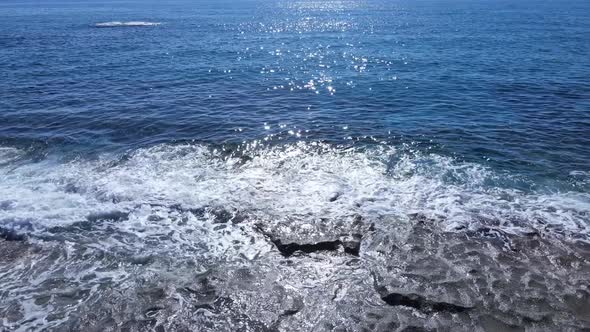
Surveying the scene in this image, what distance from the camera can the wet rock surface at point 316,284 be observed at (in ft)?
38.0

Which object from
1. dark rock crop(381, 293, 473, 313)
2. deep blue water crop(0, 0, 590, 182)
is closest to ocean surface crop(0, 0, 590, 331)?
dark rock crop(381, 293, 473, 313)

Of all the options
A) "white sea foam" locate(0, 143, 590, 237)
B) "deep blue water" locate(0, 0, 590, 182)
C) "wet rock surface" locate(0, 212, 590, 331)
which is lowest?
"wet rock surface" locate(0, 212, 590, 331)

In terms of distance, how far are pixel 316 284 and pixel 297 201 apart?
5.39m

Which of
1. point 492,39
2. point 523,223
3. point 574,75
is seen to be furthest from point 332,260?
point 492,39

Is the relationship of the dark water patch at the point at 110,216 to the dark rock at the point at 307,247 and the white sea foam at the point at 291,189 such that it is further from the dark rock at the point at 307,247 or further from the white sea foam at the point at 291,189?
the dark rock at the point at 307,247

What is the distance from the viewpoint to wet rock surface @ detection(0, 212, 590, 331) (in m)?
11.6

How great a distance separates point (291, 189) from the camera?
18828 millimetres

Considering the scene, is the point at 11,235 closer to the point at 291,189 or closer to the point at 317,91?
the point at 291,189

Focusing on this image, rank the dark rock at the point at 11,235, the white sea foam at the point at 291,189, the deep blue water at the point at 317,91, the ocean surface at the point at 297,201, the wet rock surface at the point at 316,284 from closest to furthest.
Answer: the wet rock surface at the point at 316,284 < the ocean surface at the point at 297,201 < the dark rock at the point at 11,235 < the white sea foam at the point at 291,189 < the deep blue water at the point at 317,91

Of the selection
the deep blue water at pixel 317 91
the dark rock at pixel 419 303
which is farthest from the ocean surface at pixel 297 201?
the deep blue water at pixel 317 91

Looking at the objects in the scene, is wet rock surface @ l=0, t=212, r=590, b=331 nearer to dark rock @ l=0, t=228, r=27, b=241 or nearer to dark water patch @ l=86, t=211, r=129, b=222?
dark rock @ l=0, t=228, r=27, b=241

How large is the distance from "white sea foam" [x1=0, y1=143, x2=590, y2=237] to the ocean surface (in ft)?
0.34

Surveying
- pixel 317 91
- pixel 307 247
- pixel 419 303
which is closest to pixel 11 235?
pixel 307 247

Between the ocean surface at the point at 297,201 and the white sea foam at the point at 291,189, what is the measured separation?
0.34 ft
